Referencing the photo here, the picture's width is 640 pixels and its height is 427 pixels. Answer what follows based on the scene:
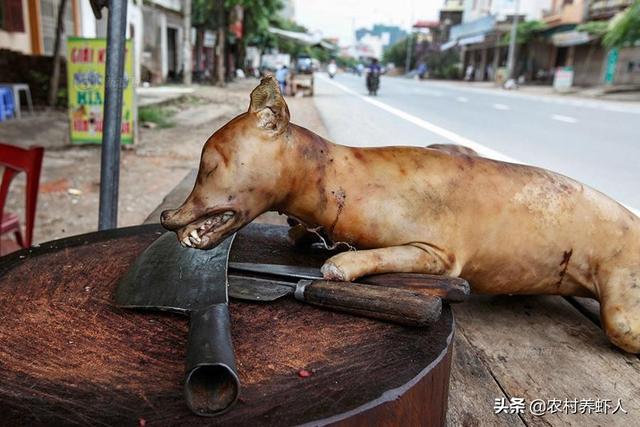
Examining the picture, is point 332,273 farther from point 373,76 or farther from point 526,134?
point 373,76

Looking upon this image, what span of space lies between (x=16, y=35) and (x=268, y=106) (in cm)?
1267

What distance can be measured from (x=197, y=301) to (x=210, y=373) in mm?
249

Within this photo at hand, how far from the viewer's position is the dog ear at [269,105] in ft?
3.64

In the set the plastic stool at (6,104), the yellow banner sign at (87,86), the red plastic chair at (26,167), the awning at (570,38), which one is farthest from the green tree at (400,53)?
the red plastic chair at (26,167)

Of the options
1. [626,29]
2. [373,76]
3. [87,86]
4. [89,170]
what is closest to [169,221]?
[89,170]

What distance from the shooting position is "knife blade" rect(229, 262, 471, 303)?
1.20 m

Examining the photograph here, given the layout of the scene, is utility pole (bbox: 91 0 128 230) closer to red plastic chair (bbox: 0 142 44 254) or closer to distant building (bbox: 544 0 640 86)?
red plastic chair (bbox: 0 142 44 254)

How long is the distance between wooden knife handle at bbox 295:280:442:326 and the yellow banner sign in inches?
239

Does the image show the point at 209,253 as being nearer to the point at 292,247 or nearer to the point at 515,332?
the point at 292,247

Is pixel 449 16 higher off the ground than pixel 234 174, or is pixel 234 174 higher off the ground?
pixel 449 16

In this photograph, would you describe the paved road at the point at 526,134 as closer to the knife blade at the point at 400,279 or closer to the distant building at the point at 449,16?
the knife blade at the point at 400,279

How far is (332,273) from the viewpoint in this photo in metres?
1.23

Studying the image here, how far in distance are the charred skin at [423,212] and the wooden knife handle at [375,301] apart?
2.4 inches

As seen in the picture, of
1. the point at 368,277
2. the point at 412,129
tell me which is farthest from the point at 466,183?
the point at 412,129
